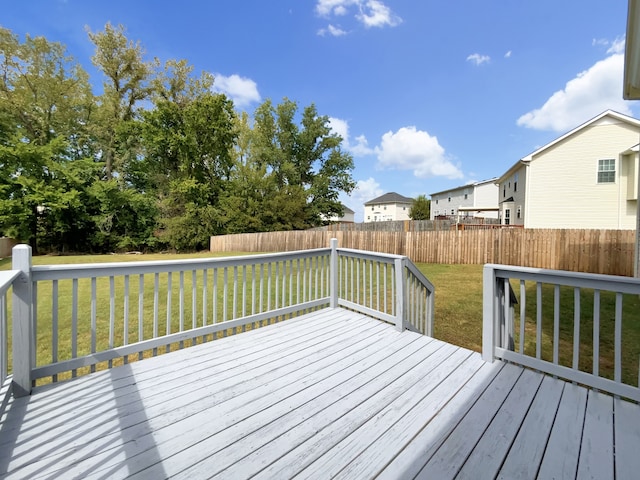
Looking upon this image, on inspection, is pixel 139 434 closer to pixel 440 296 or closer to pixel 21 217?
pixel 440 296

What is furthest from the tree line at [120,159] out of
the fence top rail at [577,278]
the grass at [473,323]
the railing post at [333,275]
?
the fence top rail at [577,278]

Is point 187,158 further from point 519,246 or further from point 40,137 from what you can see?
point 519,246

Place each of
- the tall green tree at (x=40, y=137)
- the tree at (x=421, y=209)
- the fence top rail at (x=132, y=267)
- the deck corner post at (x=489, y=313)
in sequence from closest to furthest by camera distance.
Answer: the fence top rail at (x=132, y=267), the deck corner post at (x=489, y=313), the tall green tree at (x=40, y=137), the tree at (x=421, y=209)

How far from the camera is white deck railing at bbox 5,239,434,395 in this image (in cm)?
214

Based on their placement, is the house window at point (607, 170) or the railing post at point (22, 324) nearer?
the railing post at point (22, 324)

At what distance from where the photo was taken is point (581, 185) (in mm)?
12852

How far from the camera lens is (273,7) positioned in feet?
31.2

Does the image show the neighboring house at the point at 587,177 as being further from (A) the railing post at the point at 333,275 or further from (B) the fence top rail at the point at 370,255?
(A) the railing post at the point at 333,275

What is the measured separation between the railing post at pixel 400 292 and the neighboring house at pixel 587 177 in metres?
13.7

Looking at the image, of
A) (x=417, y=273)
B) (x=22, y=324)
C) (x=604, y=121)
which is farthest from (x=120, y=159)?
(x=604, y=121)

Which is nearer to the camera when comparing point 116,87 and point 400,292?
point 400,292

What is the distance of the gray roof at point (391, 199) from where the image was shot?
45.8 meters

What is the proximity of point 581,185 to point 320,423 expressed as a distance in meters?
16.5

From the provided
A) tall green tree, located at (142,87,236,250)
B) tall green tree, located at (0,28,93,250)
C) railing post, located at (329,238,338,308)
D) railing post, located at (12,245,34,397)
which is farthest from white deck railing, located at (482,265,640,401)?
tall green tree, located at (0,28,93,250)
